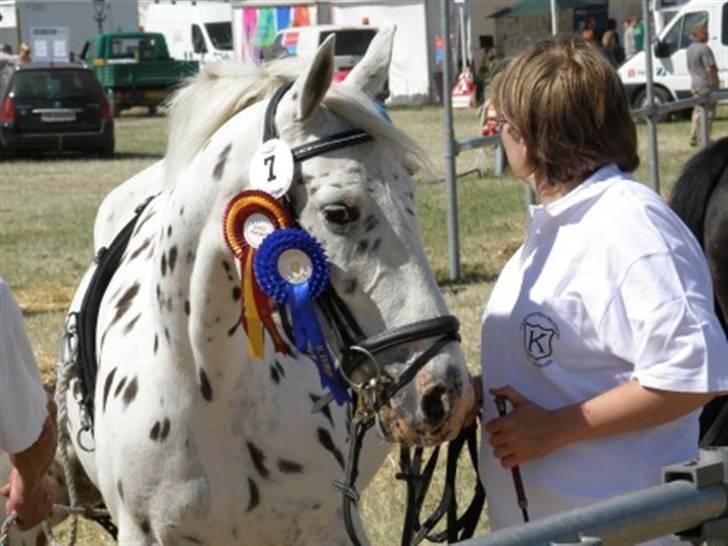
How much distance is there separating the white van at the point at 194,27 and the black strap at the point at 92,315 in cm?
4001

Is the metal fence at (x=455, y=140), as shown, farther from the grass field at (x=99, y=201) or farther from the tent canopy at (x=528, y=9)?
the tent canopy at (x=528, y=9)

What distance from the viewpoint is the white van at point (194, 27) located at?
Result: 1815 inches

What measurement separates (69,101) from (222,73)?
77.8 feet

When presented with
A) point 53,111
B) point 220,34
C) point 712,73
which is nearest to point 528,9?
point 220,34

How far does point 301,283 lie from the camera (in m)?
3.52

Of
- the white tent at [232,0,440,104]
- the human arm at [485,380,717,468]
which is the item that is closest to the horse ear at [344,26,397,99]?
the human arm at [485,380,717,468]

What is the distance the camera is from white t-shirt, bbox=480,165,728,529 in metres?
2.96

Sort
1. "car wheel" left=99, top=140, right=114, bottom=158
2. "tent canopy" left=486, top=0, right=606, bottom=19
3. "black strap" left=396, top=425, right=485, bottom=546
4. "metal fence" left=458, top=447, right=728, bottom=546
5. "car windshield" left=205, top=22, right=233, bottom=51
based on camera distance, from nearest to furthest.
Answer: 1. "metal fence" left=458, top=447, right=728, bottom=546
2. "black strap" left=396, top=425, right=485, bottom=546
3. "car wheel" left=99, top=140, right=114, bottom=158
4. "tent canopy" left=486, top=0, right=606, bottom=19
5. "car windshield" left=205, top=22, right=233, bottom=51

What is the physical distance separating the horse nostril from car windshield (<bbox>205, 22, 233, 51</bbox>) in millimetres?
A: 42832

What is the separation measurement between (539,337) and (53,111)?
2478 centimetres

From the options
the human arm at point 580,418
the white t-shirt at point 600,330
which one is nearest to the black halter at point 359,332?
the white t-shirt at point 600,330

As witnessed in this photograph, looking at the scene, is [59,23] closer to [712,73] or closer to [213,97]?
[712,73]

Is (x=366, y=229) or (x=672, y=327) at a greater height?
(x=366, y=229)

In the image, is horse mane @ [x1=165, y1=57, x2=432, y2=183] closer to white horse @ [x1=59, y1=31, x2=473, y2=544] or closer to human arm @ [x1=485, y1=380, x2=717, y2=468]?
white horse @ [x1=59, y1=31, x2=473, y2=544]
